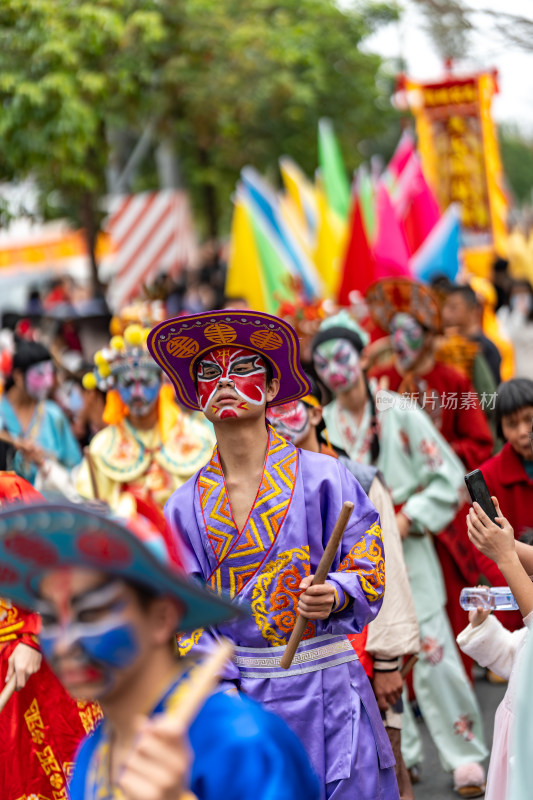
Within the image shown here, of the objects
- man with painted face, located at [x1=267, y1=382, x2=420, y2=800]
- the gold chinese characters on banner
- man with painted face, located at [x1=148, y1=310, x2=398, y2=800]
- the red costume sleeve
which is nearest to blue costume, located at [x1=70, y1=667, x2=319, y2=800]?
man with painted face, located at [x1=148, y1=310, x2=398, y2=800]

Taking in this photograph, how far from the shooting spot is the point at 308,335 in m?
8.12

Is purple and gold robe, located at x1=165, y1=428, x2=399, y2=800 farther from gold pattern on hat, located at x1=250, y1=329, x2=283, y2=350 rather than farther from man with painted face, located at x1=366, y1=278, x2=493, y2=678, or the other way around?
man with painted face, located at x1=366, y1=278, x2=493, y2=678

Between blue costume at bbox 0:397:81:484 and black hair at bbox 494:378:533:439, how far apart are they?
334 centimetres

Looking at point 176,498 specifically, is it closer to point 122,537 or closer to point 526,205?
point 122,537

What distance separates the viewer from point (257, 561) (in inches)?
142

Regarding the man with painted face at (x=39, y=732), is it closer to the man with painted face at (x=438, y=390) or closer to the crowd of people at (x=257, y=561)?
the crowd of people at (x=257, y=561)

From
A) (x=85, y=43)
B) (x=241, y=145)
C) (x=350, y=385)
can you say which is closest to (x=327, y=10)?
(x=241, y=145)

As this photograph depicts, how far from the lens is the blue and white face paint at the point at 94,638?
2.17 meters

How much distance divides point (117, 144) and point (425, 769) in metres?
14.3

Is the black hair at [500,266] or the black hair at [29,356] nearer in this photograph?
the black hair at [29,356]

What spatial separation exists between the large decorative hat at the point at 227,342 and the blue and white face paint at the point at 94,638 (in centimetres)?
157

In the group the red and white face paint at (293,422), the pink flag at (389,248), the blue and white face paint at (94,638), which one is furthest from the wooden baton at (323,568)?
the pink flag at (389,248)

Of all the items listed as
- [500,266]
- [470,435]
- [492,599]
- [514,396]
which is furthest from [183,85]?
[492,599]

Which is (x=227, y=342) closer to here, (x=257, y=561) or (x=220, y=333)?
(x=220, y=333)
